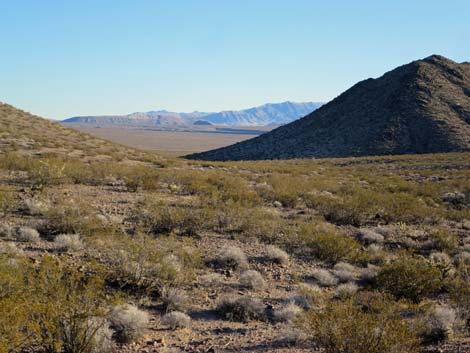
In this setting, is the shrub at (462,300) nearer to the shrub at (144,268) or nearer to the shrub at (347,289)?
the shrub at (347,289)

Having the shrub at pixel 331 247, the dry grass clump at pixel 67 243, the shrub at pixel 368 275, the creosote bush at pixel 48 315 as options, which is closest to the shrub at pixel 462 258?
the shrub at pixel 331 247

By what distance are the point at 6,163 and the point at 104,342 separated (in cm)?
1516

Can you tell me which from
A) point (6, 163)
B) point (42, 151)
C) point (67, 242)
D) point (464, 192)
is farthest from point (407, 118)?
point (67, 242)

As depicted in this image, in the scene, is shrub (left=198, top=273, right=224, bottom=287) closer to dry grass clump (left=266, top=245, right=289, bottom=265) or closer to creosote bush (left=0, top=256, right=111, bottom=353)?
dry grass clump (left=266, top=245, right=289, bottom=265)

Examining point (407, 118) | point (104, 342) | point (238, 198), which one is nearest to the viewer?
point (104, 342)

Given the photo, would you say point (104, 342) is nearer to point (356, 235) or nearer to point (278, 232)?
point (278, 232)

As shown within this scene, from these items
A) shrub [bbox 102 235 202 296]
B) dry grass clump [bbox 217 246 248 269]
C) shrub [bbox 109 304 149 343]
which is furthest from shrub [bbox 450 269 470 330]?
shrub [bbox 109 304 149 343]

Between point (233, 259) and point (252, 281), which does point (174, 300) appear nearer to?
point (252, 281)

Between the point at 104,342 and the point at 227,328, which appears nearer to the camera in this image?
the point at 104,342

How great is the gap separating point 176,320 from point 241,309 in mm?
1193

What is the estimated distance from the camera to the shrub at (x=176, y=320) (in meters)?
6.16

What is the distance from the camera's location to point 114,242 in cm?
861

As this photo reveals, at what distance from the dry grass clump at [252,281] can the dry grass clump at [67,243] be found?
3483 mm

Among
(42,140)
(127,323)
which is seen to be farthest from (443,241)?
(42,140)
